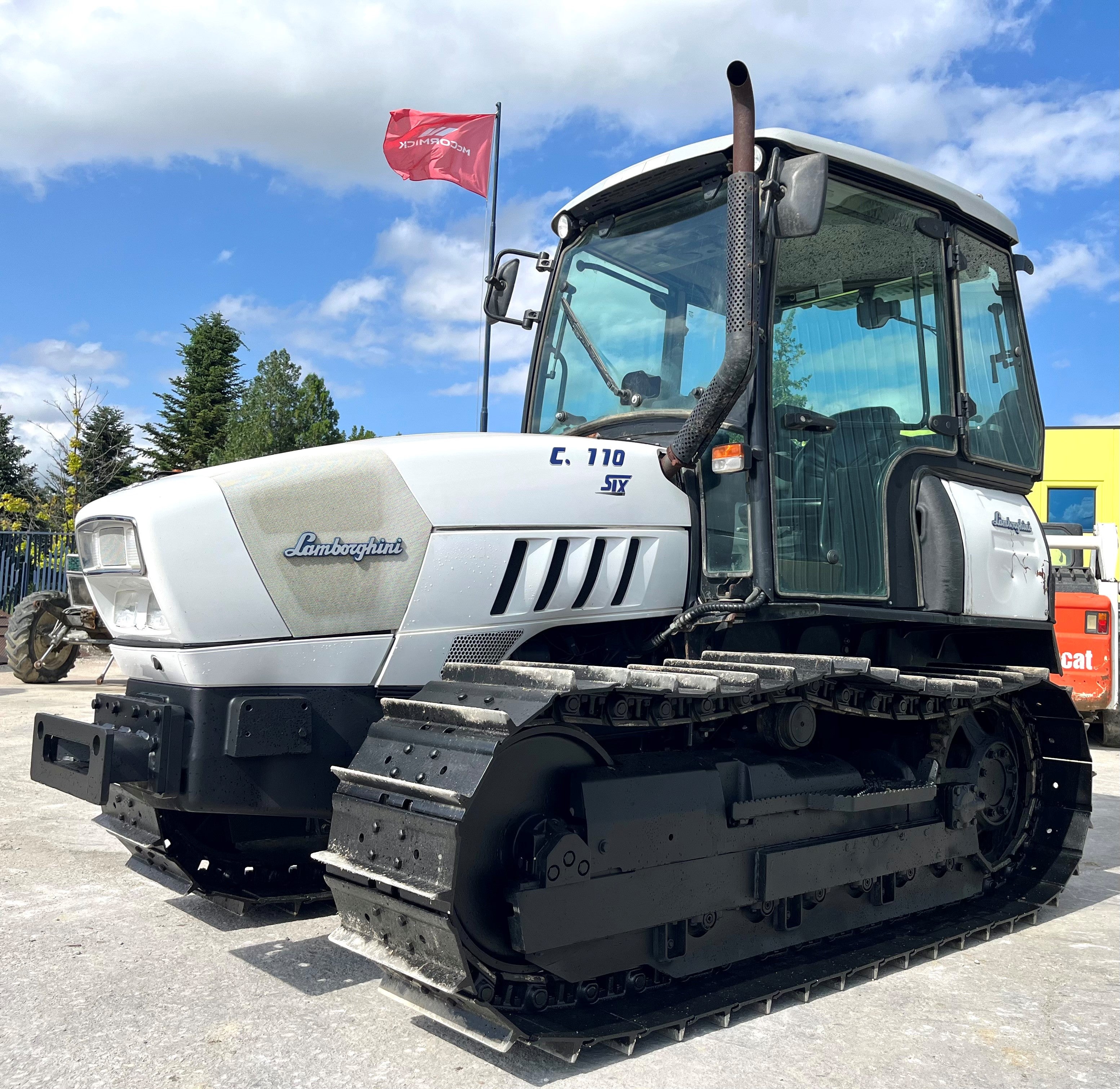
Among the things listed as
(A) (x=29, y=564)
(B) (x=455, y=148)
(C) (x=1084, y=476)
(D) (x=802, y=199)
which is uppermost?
(B) (x=455, y=148)

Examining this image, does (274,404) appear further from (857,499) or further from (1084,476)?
(857,499)

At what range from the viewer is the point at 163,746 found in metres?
3.38

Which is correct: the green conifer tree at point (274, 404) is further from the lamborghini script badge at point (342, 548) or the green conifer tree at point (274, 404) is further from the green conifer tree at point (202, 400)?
the lamborghini script badge at point (342, 548)

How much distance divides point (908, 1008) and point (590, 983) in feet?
3.86

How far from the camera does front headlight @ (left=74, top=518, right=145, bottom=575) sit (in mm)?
3496

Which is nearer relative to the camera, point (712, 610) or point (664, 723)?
point (664, 723)

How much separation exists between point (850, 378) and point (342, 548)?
2.31 metres

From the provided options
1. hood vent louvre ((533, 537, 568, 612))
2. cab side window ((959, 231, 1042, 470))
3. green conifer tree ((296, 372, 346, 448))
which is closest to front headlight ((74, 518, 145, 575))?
hood vent louvre ((533, 537, 568, 612))

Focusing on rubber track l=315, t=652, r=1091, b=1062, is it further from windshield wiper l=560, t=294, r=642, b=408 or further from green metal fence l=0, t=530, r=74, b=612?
green metal fence l=0, t=530, r=74, b=612

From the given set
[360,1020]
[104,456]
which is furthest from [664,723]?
[104,456]

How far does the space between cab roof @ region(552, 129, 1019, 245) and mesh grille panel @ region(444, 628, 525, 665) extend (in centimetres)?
201

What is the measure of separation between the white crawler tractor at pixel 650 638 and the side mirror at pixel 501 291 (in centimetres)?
2

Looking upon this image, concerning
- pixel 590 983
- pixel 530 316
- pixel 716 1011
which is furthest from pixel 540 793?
pixel 530 316

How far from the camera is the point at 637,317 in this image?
4594 mm
